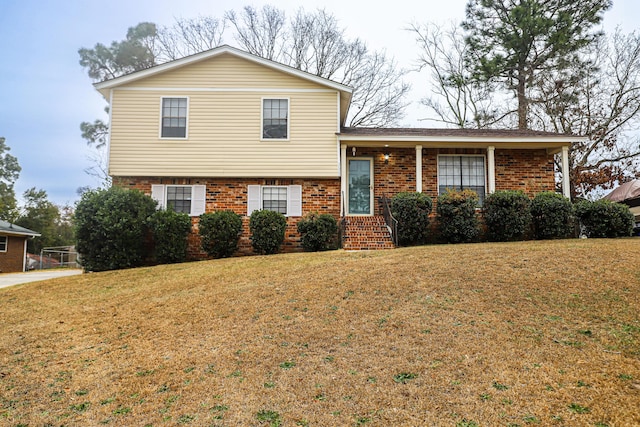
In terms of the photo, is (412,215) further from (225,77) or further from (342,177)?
(225,77)

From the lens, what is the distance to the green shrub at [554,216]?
12.0 m

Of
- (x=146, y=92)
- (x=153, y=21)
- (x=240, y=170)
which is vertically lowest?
(x=240, y=170)

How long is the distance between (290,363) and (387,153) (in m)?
10.7

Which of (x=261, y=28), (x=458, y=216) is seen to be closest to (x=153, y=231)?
(x=458, y=216)

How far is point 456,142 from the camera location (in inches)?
535

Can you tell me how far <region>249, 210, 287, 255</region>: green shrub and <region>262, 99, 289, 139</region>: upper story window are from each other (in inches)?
106

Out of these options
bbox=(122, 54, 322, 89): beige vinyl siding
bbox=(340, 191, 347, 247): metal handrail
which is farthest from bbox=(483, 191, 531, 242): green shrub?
bbox=(122, 54, 322, 89): beige vinyl siding

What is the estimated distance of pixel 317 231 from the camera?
1205cm

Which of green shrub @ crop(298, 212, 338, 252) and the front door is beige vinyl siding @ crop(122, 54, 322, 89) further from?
green shrub @ crop(298, 212, 338, 252)

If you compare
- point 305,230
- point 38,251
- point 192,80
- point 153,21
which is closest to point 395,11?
point 153,21

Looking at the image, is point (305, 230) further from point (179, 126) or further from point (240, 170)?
point (179, 126)

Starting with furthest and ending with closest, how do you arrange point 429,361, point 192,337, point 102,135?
point 102,135
point 192,337
point 429,361

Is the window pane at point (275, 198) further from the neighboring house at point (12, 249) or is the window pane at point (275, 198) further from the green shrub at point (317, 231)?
the neighboring house at point (12, 249)

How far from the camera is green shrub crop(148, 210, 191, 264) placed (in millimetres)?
11734
